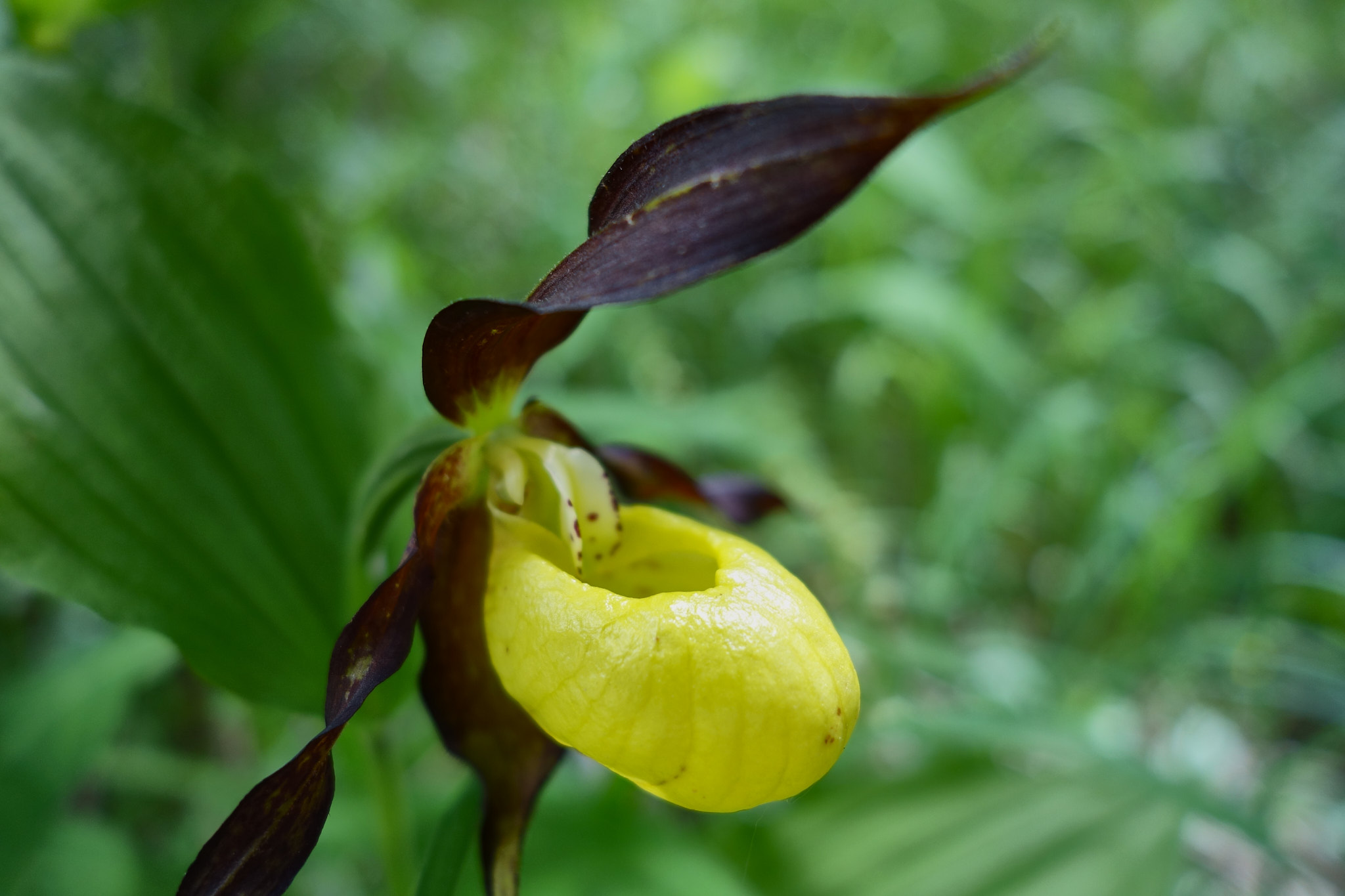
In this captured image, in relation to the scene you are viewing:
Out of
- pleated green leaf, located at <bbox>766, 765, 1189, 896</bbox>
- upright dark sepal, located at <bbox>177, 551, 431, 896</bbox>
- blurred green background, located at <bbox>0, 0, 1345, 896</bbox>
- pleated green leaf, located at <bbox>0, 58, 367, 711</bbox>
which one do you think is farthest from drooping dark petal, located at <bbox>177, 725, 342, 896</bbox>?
pleated green leaf, located at <bbox>766, 765, 1189, 896</bbox>

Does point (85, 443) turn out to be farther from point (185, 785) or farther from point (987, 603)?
point (987, 603)

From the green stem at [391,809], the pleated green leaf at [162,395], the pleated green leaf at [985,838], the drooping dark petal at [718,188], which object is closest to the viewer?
the drooping dark petal at [718,188]

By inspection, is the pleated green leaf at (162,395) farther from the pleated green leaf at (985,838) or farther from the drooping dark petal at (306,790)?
the pleated green leaf at (985,838)

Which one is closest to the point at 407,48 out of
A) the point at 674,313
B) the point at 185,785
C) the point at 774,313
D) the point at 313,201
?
the point at 313,201

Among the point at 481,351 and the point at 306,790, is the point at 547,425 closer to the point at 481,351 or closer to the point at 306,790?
the point at 481,351

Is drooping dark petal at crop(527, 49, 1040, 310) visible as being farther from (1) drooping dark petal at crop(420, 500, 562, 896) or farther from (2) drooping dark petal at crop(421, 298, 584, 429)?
(1) drooping dark petal at crop(420, 500, 562, 896)

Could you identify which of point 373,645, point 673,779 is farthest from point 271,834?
point 673,779

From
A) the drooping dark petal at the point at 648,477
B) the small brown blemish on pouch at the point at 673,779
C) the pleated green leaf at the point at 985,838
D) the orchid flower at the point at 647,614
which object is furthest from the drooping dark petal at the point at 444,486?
the pleated green leaf at the point at 985,838
